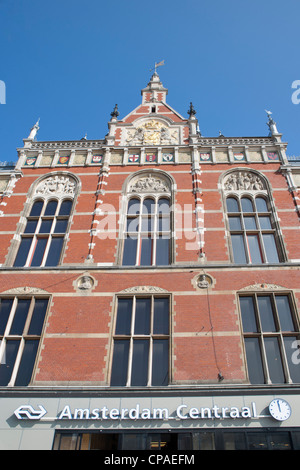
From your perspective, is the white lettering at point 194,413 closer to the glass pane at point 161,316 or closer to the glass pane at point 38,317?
the glass pane at point 161,316

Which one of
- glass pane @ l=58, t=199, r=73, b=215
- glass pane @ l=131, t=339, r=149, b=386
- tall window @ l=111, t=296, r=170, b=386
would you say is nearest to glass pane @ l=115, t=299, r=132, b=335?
tall window @ l=111, t=296, r=170, b=386

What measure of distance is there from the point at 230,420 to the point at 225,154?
11.8m

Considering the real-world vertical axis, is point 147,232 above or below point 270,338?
above

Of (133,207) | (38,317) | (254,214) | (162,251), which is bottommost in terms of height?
(38,317)

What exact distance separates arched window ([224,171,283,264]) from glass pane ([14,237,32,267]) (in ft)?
26.9

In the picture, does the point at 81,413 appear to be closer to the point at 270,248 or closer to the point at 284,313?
the point at 284,313

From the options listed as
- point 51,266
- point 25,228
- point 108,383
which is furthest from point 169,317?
point 25,228

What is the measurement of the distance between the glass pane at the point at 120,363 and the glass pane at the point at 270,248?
6279 millimetres

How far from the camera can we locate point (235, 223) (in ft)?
Answer: 48.1

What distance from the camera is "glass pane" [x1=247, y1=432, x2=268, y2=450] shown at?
30.1 ft

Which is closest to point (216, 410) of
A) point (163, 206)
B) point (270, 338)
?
point (270, 338)

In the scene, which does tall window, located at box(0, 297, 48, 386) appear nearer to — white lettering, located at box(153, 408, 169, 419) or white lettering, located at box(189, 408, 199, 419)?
white lettering, located at box(153, 408, 169, 419)

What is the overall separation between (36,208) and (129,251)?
497 centimetres

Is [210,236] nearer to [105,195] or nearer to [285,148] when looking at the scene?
[105,195]
